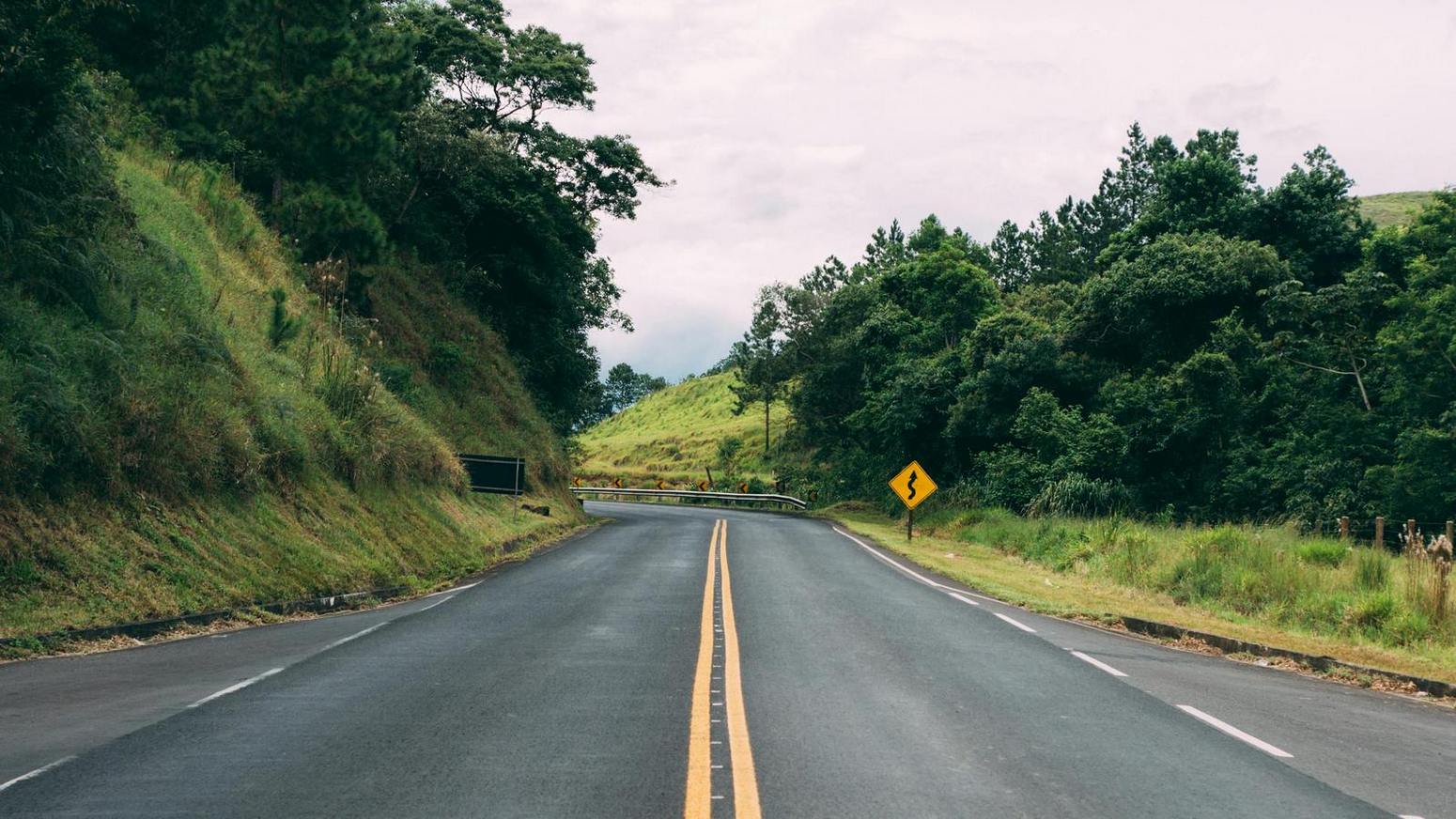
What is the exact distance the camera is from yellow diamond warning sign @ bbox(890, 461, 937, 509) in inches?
1313

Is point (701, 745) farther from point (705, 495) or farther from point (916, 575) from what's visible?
point (705, 495)

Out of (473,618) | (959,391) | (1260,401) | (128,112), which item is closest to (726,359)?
(959,391)

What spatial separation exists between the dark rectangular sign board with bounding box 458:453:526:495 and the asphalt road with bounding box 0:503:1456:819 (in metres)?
15.0

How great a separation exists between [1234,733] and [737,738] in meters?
3.91

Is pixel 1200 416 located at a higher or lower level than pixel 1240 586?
higher

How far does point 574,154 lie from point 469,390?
11.6 meters

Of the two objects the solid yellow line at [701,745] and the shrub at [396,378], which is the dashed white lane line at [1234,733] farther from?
the shrub at [396,378]

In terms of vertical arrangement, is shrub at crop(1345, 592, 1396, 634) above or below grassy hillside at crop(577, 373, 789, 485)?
below

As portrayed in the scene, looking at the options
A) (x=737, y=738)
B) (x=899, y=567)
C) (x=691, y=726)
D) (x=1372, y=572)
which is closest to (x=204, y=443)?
(x=691, y=726)

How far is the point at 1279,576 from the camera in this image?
57.8 feet

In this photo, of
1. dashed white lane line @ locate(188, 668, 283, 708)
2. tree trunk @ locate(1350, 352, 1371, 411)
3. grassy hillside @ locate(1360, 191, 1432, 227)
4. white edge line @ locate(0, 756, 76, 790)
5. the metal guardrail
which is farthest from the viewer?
grassy hillside @ locate(1360, 191, 1432, 227)

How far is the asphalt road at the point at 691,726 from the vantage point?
603cm

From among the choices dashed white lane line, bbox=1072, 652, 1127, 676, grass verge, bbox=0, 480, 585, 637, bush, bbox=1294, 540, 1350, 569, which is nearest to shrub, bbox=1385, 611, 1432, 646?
bush, bbox=1294, 540, 1350, 569

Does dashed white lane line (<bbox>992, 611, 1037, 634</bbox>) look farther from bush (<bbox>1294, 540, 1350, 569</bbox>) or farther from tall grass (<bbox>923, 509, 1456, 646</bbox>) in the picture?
bush (<bbox>1294, 540, 1350, 569</bbox>)
